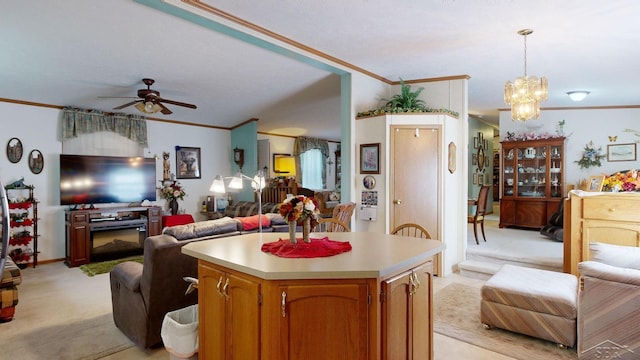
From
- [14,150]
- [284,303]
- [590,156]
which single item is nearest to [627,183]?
[590,156]

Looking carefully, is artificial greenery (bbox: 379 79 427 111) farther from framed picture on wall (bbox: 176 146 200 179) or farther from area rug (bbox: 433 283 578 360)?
framed picture on wall (bbox: 176 146 200 179)

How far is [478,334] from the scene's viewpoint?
304 centimetres

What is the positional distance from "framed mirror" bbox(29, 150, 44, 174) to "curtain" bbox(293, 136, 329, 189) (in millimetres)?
5325

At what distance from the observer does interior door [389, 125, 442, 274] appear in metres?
4.59

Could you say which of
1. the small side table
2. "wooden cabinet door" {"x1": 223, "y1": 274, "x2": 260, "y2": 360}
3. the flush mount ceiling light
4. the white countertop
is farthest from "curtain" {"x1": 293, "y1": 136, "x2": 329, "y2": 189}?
"wooden cabinet door" {"x1": 223, "y1": 274, "x2": 260, "y2": 360}

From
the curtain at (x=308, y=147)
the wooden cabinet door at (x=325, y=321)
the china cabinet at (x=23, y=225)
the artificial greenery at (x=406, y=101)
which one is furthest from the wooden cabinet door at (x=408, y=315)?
the curtain at (x=308, y=147)

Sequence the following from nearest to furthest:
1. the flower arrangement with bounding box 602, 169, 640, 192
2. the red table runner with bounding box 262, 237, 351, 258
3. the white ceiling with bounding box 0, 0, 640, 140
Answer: the red table runner with bounding box 262, 237, 351, 258 < the white ceiling with bounding box 0, 0, 640, 140 < the flower arrangement with bounding box 602, 169, 640, 192

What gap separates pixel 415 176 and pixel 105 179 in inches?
195

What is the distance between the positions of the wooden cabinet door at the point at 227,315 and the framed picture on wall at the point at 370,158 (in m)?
2.98

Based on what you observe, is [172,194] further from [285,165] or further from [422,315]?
[422,315]

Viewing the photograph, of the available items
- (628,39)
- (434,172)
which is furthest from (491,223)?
(628,39)

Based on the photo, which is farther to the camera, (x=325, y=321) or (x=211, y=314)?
(x=211, y=314)

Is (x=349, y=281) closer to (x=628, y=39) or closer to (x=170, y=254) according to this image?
(x=170, y=254)

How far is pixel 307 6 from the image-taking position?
3008 millimetres
